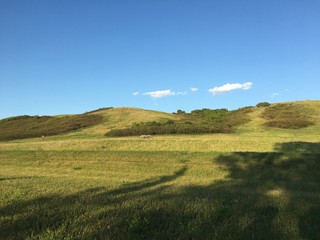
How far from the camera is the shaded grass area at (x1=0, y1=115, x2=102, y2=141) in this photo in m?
51.1

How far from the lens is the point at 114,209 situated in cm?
767

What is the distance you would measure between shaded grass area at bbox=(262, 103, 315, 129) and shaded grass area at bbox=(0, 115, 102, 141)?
27475 mm

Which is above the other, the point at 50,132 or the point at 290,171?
the point at 50,132

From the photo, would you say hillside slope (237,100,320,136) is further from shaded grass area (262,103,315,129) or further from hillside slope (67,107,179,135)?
hillside slope (67,107,179,135)

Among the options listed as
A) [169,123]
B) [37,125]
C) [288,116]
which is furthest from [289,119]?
[37,125]

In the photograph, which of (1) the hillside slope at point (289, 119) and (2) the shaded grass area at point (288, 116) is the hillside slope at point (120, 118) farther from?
(2) the shaded grass area at point (288, 116)

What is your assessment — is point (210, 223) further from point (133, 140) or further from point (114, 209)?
point (133, 140)

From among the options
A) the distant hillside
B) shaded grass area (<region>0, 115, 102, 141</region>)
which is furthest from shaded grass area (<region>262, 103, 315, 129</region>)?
shaded grass area (<region>0, 115, 102, 141</region>)

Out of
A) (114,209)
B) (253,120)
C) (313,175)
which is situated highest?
(253,120)

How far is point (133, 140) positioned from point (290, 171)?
1776 cm

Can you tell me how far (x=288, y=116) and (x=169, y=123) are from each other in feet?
54.6

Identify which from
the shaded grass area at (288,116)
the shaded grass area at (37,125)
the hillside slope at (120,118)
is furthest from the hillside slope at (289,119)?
the shaded grass area at (37,125)

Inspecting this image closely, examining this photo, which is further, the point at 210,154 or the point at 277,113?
the point at 277,113

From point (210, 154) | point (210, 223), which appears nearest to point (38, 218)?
point (210, 223)
